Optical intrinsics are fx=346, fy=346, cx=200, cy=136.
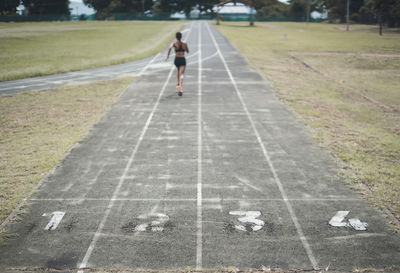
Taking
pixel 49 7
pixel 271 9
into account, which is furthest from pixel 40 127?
pixel 271 9

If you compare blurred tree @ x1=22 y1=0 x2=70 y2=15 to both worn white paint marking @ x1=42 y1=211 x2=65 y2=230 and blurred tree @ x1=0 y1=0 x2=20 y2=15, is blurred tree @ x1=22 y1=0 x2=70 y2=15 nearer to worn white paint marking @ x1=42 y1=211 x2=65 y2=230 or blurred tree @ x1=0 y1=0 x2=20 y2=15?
blurred tree @ x1=0 y1=0 x2=20 y2=15

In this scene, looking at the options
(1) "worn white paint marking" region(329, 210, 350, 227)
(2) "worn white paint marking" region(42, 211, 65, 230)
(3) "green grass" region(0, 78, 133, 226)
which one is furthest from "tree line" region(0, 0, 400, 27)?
(1) "worn white paint marking" region(329, 210, 350, 227)

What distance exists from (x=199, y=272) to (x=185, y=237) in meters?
0.79

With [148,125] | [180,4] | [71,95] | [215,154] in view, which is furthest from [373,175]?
[180,4]

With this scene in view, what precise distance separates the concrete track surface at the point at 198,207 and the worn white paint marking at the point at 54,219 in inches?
0.6

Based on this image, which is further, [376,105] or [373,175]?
[376,105]

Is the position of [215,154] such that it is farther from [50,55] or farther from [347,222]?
[50,55]

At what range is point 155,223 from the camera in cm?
545

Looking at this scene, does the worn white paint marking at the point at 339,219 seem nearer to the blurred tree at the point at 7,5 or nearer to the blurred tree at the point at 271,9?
the blurred tree at the point at 7,5

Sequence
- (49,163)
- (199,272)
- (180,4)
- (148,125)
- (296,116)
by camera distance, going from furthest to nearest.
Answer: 1. (180,4)
2. (296,116)
3. (148,125)
4. (49,163)
5. (199,272)

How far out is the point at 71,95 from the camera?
1433 cm

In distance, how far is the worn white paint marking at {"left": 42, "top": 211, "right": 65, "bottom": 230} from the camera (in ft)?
17.6

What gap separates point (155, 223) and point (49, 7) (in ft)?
244

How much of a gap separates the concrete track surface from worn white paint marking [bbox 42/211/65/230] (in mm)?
16
